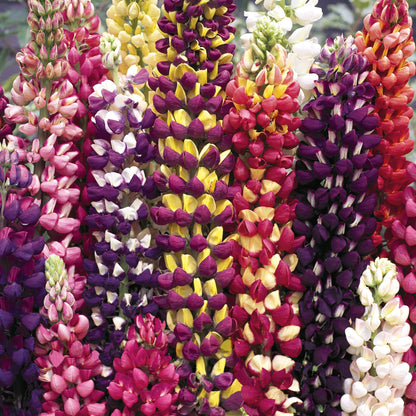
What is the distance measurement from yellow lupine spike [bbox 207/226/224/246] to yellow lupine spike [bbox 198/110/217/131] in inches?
3.0

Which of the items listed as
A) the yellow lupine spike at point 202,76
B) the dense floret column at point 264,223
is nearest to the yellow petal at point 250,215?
the dense floret column at point 264,223

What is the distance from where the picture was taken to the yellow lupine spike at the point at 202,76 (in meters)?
0.42

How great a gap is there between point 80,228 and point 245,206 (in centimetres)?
15

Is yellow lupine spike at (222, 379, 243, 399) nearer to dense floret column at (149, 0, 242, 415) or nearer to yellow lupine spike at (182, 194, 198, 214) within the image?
dense floret column at (149, 0, 242, 415)

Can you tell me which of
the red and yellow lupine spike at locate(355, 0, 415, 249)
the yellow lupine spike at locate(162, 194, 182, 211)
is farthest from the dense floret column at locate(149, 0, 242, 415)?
the red and yellow lupine spike at locate(355, 0, 415, 249)

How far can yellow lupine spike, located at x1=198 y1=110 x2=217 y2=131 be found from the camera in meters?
0.42

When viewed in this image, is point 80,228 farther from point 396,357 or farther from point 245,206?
point 396,357

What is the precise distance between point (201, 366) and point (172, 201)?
126 millimetres

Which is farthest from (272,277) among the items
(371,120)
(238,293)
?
(371,120)

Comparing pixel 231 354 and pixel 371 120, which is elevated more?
pixel 371 120

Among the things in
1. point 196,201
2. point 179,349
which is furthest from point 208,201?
point 179,349

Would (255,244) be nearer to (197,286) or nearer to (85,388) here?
(197,286)

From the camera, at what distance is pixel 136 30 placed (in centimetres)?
47

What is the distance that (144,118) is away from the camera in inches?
16.9
